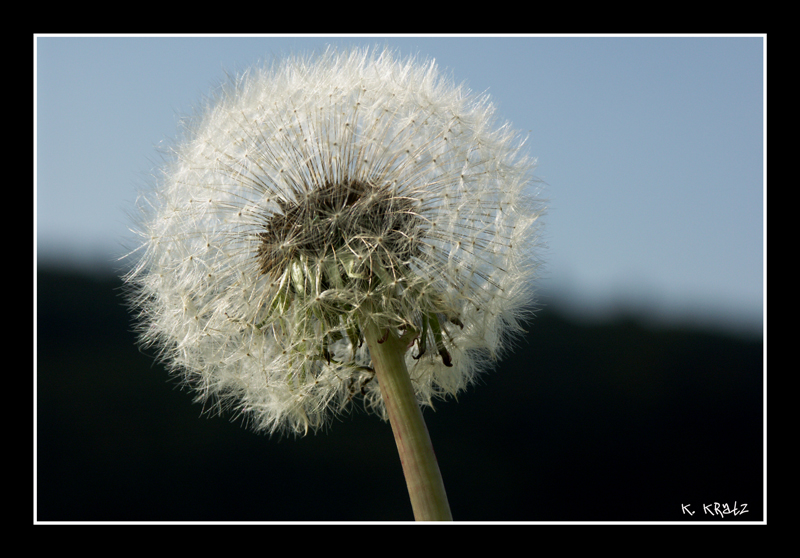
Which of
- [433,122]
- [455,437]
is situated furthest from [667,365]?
[433,122]

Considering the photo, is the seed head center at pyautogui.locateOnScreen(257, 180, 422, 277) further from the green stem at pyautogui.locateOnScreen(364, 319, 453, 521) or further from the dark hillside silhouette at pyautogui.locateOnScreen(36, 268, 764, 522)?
the dark hillside silhouette at pyautogui.locateOnScreen(36, 268, 764, 522)

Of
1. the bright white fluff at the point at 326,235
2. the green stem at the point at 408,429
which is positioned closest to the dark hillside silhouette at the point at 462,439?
the bright white fluff at the point at 326,235

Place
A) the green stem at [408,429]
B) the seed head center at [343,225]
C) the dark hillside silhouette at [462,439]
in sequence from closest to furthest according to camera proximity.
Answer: the green stem at [408,429], the seed head center at [343,225], the dark hillside silhouette at [462,439]

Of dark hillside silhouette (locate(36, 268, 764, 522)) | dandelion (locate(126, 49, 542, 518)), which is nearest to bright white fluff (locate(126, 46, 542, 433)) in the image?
dandelion (locate(126, 49, 542, 518))

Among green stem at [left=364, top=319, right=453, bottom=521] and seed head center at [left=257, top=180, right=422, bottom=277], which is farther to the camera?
seed head center at [left=257, top=180, right=422, bottom=277]

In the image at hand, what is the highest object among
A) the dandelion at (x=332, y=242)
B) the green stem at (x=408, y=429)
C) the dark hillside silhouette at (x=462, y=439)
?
the dandelion at (x=332, y=242)

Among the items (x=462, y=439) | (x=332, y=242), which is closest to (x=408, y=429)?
(x=332, y=242)

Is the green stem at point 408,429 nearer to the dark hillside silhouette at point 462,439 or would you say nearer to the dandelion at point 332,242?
the dandelion at point 332,242
